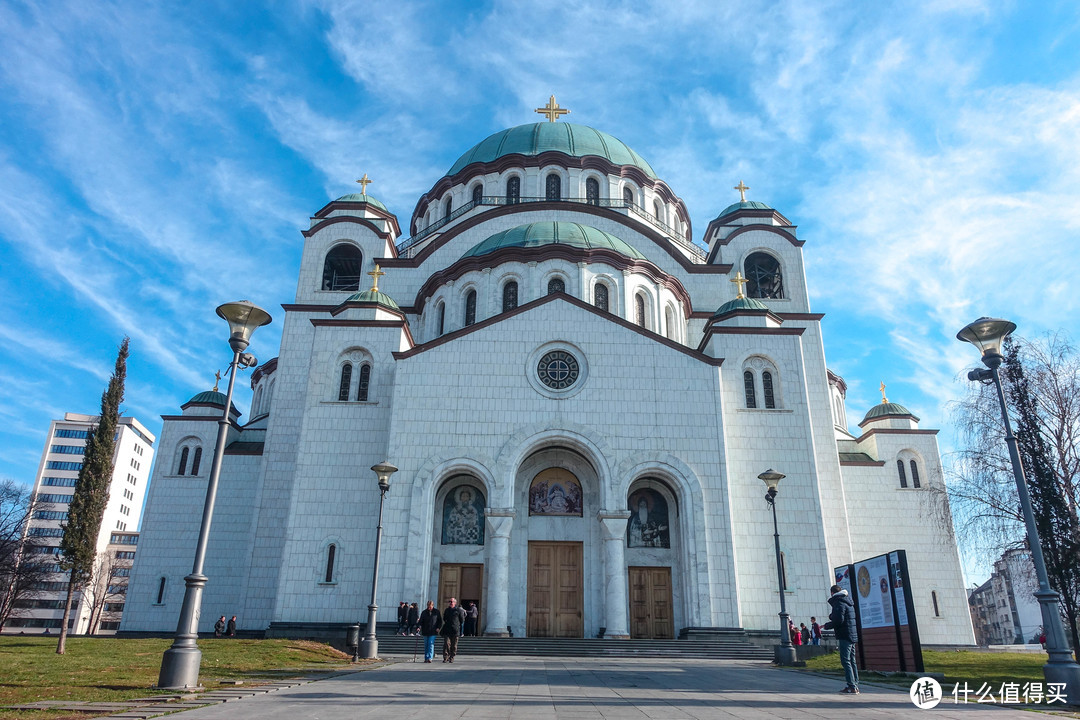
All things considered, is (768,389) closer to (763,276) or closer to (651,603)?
(651,603)

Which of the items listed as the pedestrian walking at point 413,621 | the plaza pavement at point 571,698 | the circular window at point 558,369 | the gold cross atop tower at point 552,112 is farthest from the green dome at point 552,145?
the plaza pavement at point 571,698

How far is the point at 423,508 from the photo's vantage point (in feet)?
67.5

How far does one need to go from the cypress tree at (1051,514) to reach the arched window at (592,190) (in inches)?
758

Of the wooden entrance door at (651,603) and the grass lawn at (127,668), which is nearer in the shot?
the grass lawn at (127,668)

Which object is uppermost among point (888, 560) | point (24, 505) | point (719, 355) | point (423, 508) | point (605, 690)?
point (719, 355)

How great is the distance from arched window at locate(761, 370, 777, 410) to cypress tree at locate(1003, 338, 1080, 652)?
6785mm

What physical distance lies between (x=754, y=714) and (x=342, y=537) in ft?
54.0

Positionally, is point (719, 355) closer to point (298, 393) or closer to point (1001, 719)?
point (298, 393)

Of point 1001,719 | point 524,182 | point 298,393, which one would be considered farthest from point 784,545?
point 524,182

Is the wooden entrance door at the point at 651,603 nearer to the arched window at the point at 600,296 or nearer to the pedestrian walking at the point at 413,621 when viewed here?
the pedestrian walking at the point at 413,621

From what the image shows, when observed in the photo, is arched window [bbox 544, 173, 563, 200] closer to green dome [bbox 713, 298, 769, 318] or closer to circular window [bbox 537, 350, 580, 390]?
green dome [bbox 713, 298, 769, 318]

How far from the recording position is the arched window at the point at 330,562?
20.8 meters

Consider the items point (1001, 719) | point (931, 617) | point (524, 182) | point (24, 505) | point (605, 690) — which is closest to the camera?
point (1001, 719)

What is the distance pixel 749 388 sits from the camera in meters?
23.6
